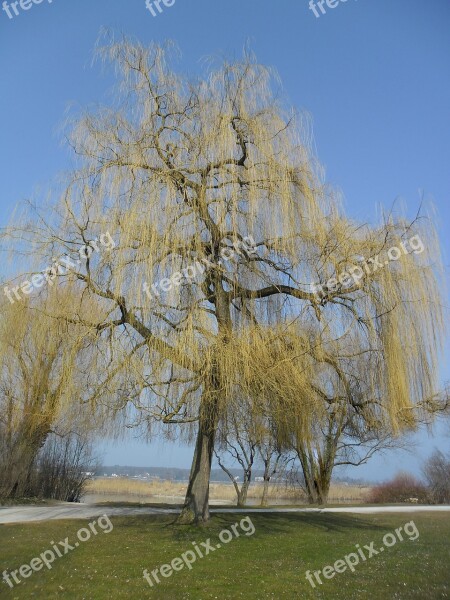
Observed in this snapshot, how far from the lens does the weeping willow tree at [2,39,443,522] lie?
23.0ft

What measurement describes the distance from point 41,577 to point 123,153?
19.6 ft

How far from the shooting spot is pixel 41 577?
5152 mm

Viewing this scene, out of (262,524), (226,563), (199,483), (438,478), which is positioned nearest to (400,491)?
(438,478)

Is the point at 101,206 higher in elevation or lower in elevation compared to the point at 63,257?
higher

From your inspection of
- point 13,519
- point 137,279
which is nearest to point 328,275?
point 137,279

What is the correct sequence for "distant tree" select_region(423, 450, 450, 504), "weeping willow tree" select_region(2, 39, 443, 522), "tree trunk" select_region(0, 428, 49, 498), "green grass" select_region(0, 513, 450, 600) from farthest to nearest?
"distant tree" select_region(423, 450, 450, 504) < "tree trunk" select_region(0, 428, 49, 498) < "weeping willow tree" select_region(2, 39, 443, 522) < "green grass" select_region(0, 513, 450, 600)

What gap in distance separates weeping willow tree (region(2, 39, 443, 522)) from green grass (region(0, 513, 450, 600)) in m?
1.57

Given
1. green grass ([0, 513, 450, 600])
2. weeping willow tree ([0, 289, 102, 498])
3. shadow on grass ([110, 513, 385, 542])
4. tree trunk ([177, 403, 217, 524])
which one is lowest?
green grass ([0, 513, 450, 600])

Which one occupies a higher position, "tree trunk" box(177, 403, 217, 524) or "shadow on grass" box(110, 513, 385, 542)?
"tree trunk" box(177, 403, 217, 524)

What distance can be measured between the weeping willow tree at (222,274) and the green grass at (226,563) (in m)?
1.57

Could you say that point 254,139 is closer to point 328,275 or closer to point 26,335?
point 328,275

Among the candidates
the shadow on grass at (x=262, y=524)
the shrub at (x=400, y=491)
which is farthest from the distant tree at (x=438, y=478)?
the shadow on grass at (x=262, y=524)

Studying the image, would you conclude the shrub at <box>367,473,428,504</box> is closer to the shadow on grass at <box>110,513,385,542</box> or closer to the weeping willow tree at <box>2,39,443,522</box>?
the shadow on grass at <box>110,513,385,542</box>

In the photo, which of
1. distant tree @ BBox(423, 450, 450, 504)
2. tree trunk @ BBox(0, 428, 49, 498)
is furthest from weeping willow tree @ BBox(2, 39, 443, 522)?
distant tree @ BBox(423, 450, 450, 504)
